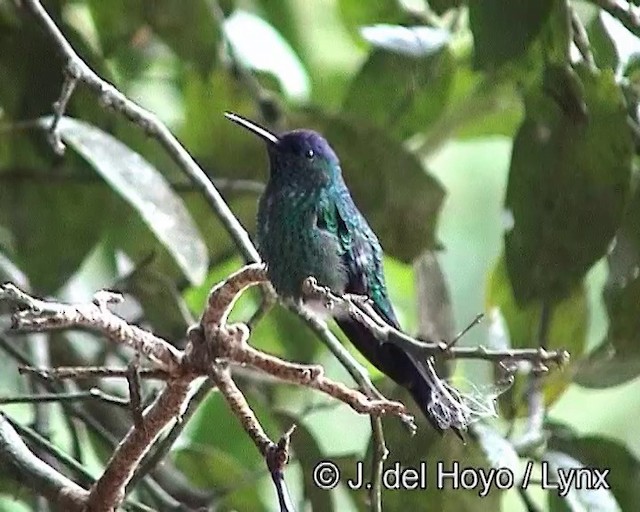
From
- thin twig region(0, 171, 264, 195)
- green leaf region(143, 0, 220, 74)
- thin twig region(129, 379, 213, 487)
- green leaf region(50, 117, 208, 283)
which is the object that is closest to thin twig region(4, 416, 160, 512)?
thin twig region(129, 379, 213, 487)

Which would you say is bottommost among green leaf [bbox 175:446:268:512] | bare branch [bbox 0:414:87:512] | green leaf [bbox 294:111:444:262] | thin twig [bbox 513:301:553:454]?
green leaf [bbox 175:446:268:512]

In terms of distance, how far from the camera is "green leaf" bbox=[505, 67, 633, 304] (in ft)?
2.35

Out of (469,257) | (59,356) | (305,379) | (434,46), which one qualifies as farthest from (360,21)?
(305,379)

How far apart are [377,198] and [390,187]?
1 centimetres

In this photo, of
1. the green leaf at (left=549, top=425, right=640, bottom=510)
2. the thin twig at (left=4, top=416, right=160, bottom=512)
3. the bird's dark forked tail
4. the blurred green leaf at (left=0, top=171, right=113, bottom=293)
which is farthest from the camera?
the blurred green leaf at (left=0, top=171, right=113, bottom=293)

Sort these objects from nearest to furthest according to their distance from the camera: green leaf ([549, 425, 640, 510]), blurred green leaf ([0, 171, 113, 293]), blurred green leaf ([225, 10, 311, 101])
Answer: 1. green leaf ([549, 425, 640, 510])
2. blurred green leaf ([0, 171, 113, 293])
3. blurred green leaf ([225, 10, 311, 101])

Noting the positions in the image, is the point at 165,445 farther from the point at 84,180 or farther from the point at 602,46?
the point at 602,46

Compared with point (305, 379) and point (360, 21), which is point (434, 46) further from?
point (305, 379)

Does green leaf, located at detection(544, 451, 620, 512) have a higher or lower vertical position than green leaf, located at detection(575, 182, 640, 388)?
lower

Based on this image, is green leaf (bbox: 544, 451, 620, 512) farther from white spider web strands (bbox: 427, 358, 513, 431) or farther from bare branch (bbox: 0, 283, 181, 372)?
bare branch (bbox: 0, 283, 181, 372)

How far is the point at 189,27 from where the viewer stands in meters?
0.88

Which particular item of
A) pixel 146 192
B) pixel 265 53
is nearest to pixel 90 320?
pixel 146 192

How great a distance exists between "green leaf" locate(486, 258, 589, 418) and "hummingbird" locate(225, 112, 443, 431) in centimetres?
24

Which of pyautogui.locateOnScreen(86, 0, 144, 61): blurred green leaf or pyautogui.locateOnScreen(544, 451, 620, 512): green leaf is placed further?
pyautogui.locateOnScreen(86, 0, 144, 61): blurred green leaf
